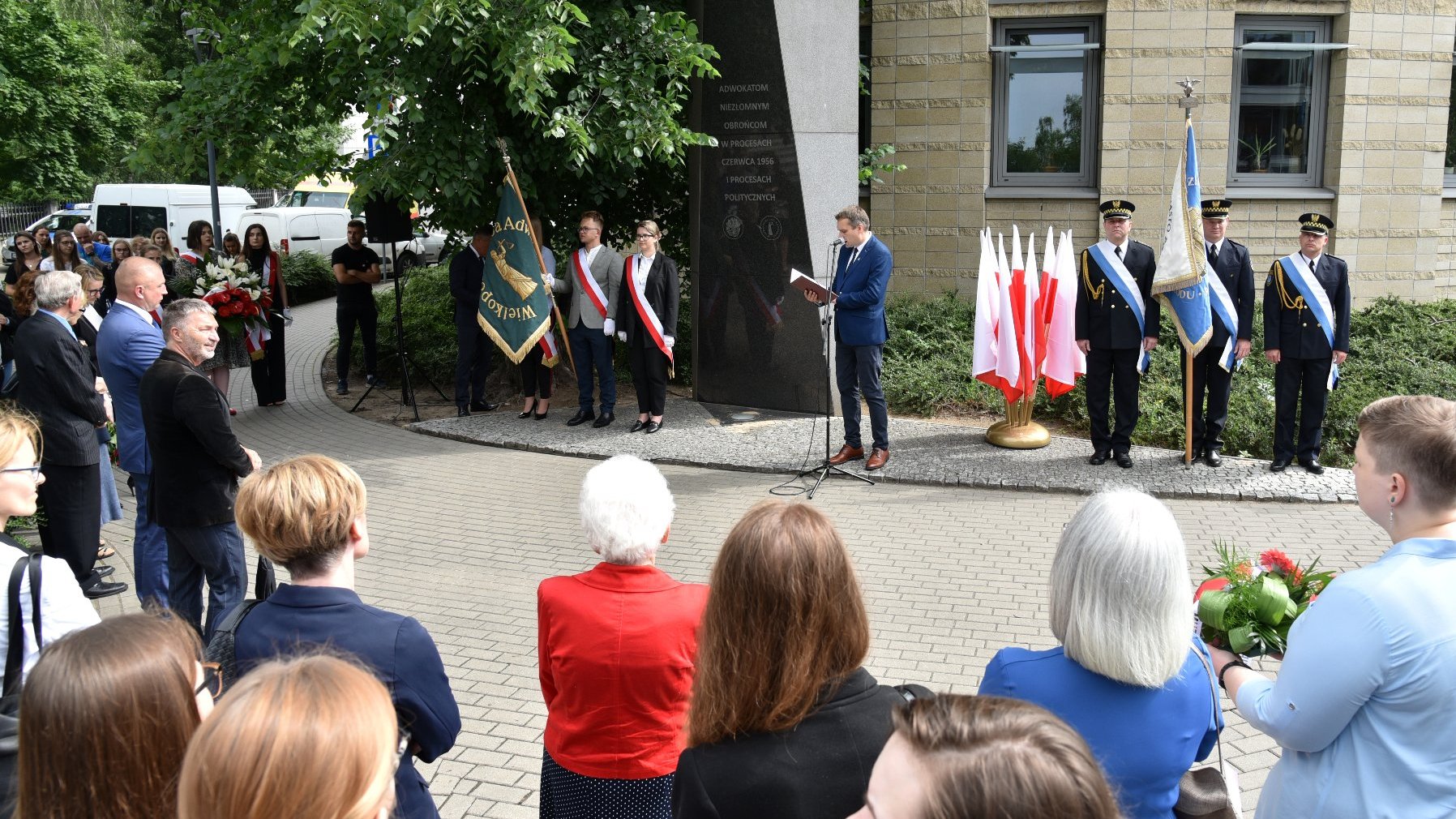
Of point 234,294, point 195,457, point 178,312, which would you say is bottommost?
point 195,457

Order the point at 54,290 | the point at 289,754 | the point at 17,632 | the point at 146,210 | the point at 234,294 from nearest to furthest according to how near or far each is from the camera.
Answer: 1. the point at 289,754
2. the point at 17,632
3. the point at 54,290
4. the point at 234,294
5. the point at 146,210

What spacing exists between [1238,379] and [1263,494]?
3.36 m

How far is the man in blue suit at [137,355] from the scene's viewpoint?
6316mm

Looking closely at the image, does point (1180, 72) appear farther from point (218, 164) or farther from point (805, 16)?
point (218, 164)

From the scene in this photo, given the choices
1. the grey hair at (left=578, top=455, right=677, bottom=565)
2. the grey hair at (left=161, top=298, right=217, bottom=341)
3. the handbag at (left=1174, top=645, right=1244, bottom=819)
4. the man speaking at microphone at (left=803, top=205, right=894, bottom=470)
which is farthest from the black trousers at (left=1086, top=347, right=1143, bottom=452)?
the handbag at (left=1174, top=645, right=1244, bottom=819)

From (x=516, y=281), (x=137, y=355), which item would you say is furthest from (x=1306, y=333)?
(x=137, y=355)

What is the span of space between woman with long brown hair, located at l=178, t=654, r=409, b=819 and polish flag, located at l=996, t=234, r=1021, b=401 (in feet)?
30.3

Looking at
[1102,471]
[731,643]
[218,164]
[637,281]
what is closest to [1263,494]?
[1102,471]

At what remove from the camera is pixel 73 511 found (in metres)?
6.56

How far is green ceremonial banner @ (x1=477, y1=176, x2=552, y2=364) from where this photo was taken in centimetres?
1185

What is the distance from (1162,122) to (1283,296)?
19.8ft

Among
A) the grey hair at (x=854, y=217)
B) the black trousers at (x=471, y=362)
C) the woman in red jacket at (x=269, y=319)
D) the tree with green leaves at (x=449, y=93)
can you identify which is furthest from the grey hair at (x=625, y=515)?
the woman in red jacket at (x=269, y=319)

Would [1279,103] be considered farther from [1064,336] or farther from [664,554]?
[664,554]

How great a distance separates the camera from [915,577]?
7336 millimetres
